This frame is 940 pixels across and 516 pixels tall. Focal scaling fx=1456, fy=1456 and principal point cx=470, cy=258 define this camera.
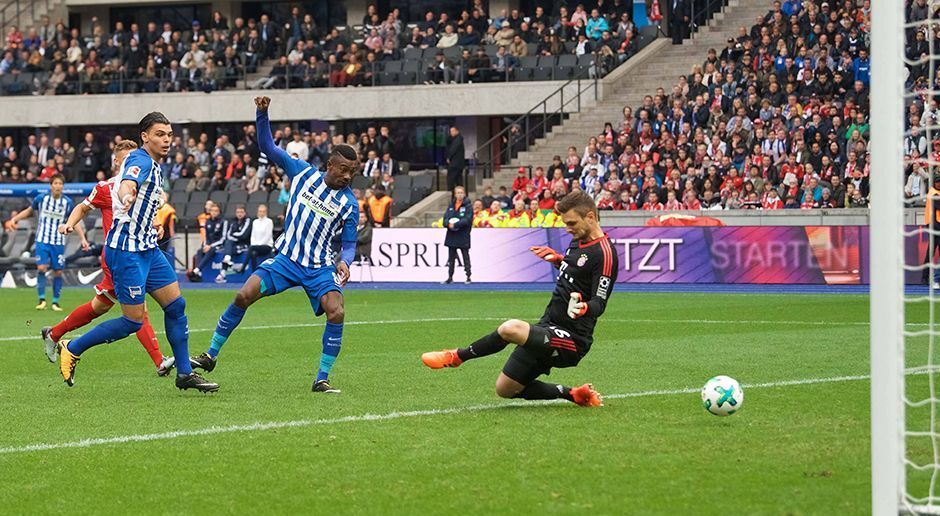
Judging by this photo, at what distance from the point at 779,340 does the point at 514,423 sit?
272 inches

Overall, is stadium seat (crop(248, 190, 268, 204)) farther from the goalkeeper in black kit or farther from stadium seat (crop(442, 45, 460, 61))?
the goalkeeper in black kit

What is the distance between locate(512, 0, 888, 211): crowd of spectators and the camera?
29359mm

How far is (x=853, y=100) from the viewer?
30766mm

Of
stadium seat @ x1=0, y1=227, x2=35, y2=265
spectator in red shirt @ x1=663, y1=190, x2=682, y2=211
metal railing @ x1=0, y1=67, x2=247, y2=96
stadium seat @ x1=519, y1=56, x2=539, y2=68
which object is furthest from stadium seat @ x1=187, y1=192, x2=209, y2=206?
spectator in red shirt @ x1=663, y1=190, x2=682, y2=211

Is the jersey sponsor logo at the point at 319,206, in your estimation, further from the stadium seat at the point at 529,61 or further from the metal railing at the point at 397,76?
the stadium seat at the point at 529,61

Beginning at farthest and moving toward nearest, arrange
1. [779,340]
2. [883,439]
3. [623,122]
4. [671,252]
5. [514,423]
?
[623,122]
[671,252]
[779,340]
[514,423]
[883,439]

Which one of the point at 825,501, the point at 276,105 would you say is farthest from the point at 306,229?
the point at 276,105

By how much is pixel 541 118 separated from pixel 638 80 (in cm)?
277

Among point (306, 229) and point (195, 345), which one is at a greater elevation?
point (306, 229)

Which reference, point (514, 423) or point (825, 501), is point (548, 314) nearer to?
point (514, 423)

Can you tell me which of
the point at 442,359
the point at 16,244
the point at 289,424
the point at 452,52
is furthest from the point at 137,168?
the point at 452,52

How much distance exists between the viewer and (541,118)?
3884 centimetres

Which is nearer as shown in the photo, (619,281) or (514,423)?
(514,423)

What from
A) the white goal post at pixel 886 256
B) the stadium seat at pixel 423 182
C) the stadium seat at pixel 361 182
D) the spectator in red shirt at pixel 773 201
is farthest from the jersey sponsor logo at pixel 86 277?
the white goal post at pixel 886 256
